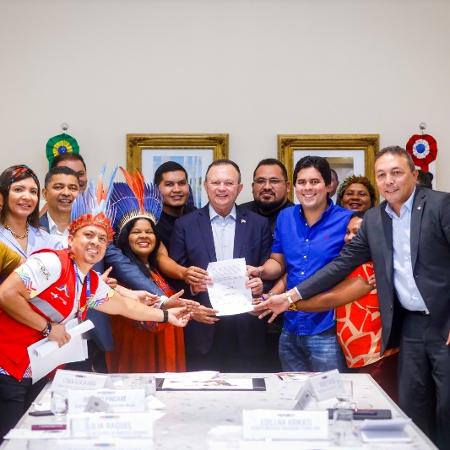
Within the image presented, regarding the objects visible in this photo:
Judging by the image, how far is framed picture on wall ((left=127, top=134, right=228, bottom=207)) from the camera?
543 centimetres

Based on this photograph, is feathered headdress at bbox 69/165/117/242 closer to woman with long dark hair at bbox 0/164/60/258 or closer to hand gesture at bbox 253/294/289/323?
woman with long dark hair at bbox 0/164/60/258

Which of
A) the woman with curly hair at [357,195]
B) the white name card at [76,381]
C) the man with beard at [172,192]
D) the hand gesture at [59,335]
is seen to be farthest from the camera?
the woman with curly hair at [357,195]

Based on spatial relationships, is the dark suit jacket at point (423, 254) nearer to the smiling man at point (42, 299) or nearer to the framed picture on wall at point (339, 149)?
the smiling man at point (42, 299)

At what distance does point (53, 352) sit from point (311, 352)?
1.40m

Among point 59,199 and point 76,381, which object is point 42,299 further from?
point 59,199

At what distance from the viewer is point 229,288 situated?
368 cm

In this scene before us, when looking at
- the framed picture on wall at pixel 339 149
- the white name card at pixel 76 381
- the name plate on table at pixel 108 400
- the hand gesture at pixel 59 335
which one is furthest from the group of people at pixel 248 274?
the framed picture on wall at pixel 339 149

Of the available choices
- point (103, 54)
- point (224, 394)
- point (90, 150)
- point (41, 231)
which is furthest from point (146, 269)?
point (103, 54)

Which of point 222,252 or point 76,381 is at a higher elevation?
point 222,252

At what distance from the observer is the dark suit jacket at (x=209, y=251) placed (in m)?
3.88

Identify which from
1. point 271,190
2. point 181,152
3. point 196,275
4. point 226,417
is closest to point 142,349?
point 196,275

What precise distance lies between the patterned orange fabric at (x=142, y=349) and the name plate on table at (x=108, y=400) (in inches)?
58.2

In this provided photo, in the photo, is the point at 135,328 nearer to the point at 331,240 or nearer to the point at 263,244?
the point at 263,244

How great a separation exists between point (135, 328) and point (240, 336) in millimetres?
580
